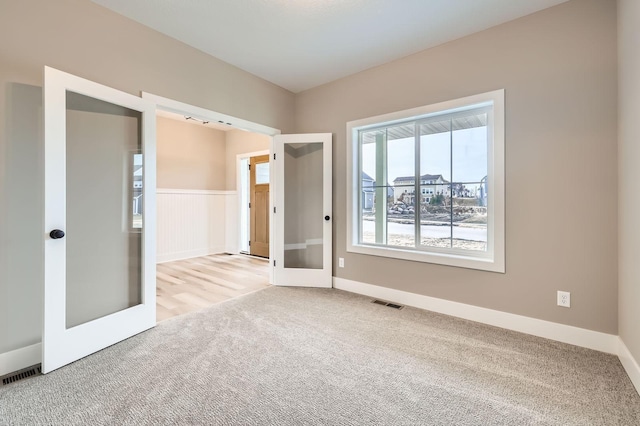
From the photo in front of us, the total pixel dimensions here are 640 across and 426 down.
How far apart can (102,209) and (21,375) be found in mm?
1195

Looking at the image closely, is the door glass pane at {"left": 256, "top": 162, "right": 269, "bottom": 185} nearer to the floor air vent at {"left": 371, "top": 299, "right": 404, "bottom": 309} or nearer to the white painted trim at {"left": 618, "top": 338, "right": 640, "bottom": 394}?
the floor air vent at {"left": 371, "top": 299, "right": 404, "bottom": 309}

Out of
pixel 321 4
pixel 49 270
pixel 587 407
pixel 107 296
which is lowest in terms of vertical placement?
pixel 587 407

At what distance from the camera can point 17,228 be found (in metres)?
1.85

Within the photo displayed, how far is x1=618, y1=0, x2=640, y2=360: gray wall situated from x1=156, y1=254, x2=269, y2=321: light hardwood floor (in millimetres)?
3392

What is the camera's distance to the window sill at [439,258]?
2477 mm

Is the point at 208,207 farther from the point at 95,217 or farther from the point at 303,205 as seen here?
the point at 95,217

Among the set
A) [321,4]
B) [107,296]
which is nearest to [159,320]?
[107,296]

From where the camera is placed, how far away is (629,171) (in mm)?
1742

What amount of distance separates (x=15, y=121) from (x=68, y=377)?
1752 millimetres

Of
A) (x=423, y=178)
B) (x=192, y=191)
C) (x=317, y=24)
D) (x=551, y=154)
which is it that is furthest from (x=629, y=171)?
(x=192, y=191)

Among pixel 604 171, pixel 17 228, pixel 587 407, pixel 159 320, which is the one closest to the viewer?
pixel 587 407

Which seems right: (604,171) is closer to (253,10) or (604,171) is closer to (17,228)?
(253,10)

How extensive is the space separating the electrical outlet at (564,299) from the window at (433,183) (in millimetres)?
431

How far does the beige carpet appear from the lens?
1.42m
